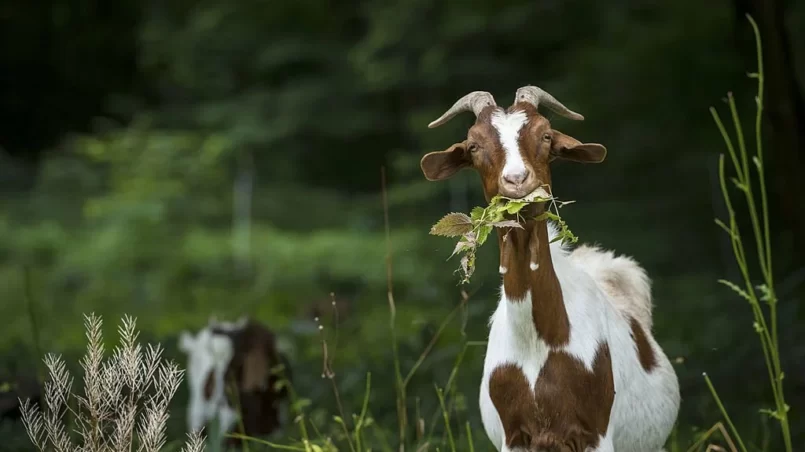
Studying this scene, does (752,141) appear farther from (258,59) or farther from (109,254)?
(109,254)

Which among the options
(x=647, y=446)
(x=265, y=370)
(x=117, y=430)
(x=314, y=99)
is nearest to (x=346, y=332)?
(x=265, y=370)

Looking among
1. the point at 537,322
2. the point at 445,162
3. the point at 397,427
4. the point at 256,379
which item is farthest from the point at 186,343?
the point at 537,322

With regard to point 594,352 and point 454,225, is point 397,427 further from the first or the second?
point 454,225

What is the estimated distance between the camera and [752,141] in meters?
10.8

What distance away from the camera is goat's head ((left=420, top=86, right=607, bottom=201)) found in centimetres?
381

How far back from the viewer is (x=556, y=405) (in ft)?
13.5

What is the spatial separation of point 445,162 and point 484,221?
0.58 meters

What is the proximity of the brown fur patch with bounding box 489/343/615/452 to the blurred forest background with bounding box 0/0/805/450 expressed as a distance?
1.64 metres

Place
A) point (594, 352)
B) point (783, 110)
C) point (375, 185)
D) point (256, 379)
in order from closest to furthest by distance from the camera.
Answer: point (594, 352) < point (783, 110) < point (256, 379) < point (375, 185)

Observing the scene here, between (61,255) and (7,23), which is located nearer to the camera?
(61,255)

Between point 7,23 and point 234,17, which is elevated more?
point 7,23

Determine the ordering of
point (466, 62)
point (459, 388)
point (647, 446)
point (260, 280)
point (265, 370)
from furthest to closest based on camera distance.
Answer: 1. point (260, 280)
2. point (466, 62)
3. point (265, 370)
4. point (459, 388)
5. point (647, 446)

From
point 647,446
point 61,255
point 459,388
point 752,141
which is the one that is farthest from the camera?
point 61,255

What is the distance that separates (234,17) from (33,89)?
12.3m
